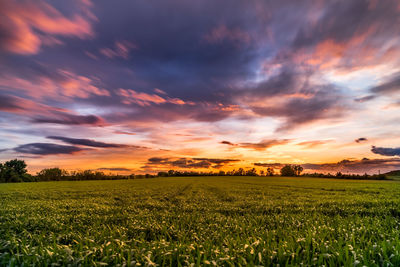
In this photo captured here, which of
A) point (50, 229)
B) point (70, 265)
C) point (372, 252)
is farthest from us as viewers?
point (50, 229)

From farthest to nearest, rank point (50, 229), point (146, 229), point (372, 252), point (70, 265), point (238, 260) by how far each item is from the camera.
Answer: point (50, 229), point (146, 229), point (372, 252), point (238, 260), point (70, 265)

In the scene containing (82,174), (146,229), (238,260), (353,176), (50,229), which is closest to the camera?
(238,260)

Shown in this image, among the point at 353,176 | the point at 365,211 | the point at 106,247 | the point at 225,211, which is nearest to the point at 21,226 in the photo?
the point at 106,247

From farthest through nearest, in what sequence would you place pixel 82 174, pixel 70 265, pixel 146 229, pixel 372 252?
pixel 82 174 → pixel 146 229 → pixel 372 252 → pixel 70 265

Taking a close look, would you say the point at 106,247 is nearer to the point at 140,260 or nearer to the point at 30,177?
the point at 140,260

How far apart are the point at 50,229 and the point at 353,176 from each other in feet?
508

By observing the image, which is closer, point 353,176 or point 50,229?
point 50,229

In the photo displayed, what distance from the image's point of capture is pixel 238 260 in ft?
12.2

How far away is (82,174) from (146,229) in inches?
5899

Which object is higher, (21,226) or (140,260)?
(140,260)

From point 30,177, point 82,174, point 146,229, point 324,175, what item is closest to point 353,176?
point 324,175

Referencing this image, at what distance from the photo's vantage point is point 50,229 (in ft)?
31.4

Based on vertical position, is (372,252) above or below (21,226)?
above

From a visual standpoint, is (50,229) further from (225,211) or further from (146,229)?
(225,211)
